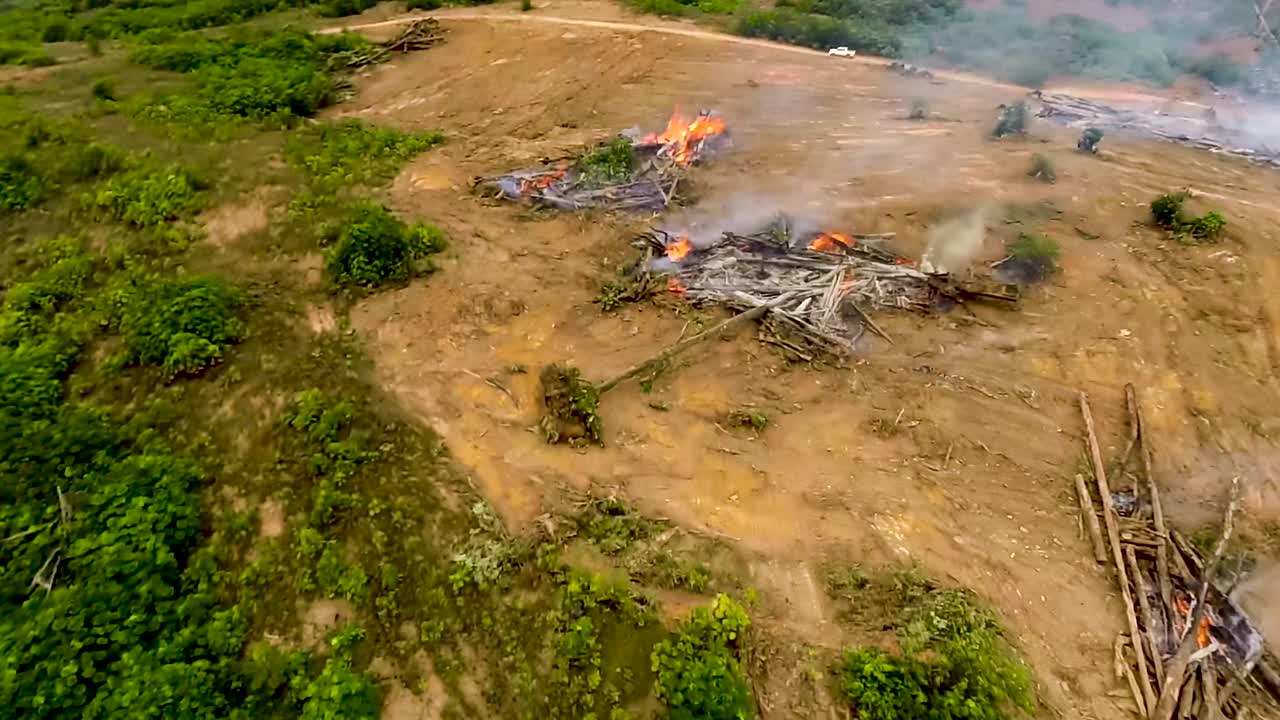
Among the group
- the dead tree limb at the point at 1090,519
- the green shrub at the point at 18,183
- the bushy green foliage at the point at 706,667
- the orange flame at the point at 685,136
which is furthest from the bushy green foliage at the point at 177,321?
the dead tree limb at the point at 1090,519

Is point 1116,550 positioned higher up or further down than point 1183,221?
further down

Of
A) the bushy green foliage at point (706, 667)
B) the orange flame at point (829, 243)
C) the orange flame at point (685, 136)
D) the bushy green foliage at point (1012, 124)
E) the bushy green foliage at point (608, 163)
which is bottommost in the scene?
the bushy green foliage at point (706, 667)

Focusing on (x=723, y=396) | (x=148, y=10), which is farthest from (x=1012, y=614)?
(x=148, y=10)

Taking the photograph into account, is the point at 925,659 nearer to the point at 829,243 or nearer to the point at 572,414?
the point at 572,414

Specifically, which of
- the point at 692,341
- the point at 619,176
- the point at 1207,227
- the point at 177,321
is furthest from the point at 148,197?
the point at 1207,227

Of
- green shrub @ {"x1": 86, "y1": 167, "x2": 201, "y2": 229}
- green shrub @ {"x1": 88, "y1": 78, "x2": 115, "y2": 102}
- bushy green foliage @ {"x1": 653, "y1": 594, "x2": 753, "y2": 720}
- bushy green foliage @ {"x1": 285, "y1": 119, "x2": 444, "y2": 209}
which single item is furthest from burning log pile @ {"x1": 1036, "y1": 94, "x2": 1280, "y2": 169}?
green shrub @ {"x1": 88, "y1": 78, "x2": 115, "y2": 102}

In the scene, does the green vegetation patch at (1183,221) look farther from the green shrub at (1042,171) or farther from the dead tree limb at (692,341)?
the dead tree limb at (692,341)

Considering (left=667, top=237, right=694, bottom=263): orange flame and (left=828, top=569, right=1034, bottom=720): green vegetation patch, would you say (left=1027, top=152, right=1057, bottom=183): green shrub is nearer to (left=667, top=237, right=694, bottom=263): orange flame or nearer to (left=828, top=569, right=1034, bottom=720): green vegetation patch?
(left=667, top=237, right=694, bottom=263): orange flame
